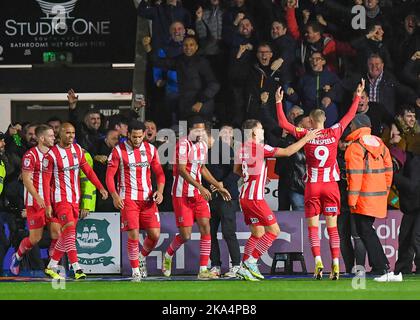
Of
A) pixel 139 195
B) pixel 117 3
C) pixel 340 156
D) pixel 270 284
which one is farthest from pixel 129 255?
pixel 117 3

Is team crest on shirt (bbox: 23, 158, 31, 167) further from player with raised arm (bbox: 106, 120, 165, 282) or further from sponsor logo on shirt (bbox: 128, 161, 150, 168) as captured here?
sponsor logo on shirt (bbox: 128, 161, 150, 168)

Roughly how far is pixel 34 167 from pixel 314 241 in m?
3.71

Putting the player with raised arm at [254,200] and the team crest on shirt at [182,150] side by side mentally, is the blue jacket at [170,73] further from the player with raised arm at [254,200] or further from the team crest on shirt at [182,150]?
the player with raised arm at [254,200]

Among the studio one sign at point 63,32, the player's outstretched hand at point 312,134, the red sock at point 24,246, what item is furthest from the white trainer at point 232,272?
the studio one sign at point 63,32

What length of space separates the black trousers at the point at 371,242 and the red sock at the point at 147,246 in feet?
8.74

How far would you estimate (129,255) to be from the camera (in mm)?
13883

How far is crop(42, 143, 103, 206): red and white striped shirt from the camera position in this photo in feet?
46.3

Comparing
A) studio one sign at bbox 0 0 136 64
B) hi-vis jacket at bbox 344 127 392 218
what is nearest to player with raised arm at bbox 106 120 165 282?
hi-vis jacket at bbox 344 127 392 218

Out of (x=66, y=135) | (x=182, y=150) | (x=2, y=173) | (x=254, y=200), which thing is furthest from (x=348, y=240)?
(x=2, y=173)

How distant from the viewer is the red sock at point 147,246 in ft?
47.0

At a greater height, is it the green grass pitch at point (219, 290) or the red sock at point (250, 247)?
the red sock at point (250, 247)

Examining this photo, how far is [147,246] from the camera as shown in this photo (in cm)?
1440

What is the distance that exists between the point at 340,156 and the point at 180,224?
256cm
